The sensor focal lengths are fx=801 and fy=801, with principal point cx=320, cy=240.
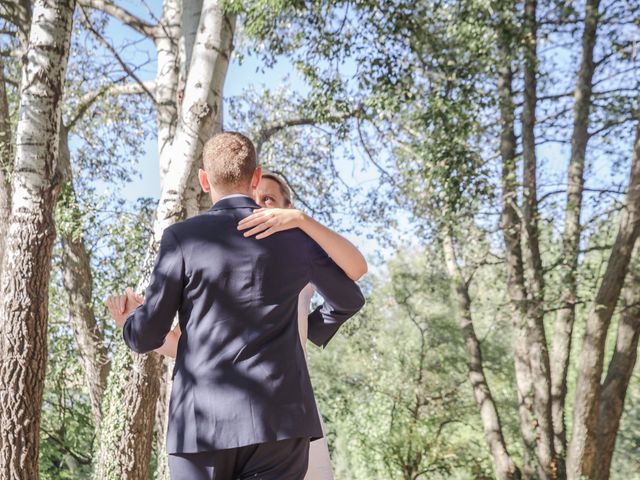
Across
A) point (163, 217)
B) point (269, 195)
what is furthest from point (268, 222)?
point (163, 217)

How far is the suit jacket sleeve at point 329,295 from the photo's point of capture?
7.51 ft

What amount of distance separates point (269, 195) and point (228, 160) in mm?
931

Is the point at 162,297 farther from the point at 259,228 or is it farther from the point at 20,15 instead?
the point at 20,15

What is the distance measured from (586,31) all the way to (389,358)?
11844 mm

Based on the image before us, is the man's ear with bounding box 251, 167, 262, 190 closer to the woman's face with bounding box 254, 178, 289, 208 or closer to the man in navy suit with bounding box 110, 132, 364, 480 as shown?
the man in navy suit with bounding box 110, 132, 364, 480

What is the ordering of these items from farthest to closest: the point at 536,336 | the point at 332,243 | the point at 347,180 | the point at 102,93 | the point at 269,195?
the point at 347,180
the point at 536,336
the point at 102,93
the point at 269,195
the point at 332,243

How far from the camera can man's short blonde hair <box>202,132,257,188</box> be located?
2.23 m

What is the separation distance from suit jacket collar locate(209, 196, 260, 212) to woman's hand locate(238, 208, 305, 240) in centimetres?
5

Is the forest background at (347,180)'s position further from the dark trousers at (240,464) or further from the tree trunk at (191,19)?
the dark trousers at (240,464)

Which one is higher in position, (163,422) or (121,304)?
(121,304)

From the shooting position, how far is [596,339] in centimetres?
912

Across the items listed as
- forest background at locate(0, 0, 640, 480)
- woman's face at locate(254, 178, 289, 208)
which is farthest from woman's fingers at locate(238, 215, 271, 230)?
forest background at locate(0, 0, 640, 480)

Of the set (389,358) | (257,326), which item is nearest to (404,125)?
(389,358)

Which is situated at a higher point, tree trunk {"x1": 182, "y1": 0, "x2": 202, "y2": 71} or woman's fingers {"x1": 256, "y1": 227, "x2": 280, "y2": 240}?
tree trunk {"x1": 182, "y1": 0, "x2": 202, "y2": 71}
